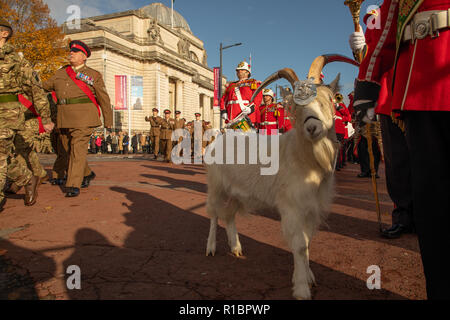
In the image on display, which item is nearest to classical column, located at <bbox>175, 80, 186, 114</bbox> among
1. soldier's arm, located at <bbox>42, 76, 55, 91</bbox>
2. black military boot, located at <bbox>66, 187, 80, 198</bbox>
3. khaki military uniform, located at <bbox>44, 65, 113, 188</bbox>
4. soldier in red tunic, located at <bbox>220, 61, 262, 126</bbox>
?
soldier in red tunic, located at <bbox>220, 61, 262, 126</bbox>

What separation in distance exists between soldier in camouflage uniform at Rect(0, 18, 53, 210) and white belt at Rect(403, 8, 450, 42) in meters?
5.14

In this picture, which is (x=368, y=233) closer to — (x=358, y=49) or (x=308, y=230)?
(x=308, y=230)

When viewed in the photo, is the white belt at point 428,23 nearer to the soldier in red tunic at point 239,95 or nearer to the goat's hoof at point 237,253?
the goat's hoof at point 237,253

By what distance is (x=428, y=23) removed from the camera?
165cm

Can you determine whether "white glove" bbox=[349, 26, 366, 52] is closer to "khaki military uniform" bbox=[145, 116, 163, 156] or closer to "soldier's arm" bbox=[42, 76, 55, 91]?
"soldier's arm" bbox=[42, 76, 55, 91]

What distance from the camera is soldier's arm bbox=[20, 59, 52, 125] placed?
15.9 feet

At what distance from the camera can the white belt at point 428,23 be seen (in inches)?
62.5

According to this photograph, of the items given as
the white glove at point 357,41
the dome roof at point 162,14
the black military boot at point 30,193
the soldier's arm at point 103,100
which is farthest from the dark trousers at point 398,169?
the dome roof at point 162,14

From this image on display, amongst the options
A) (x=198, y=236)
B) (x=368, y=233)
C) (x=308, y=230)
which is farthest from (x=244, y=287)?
(x=368, y=233)

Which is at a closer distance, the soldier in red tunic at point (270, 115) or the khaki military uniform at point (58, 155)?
the khaki military uniform at point (58, 155)

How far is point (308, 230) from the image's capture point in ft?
8.46

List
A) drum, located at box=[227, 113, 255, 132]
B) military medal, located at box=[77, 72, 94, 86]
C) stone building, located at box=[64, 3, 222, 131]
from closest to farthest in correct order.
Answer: drum, located at box=[227, 113, 255, 132] < military medal, located at box=[77, 72, 94, 86] < stone building, located at box=[64, 3, 222, 131]

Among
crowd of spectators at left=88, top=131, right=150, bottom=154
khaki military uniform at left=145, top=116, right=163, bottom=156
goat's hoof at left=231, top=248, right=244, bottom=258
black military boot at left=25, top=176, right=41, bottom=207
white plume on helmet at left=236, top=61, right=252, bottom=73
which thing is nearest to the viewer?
goat's hoof at left=231, top=248, right=244, bottom=258

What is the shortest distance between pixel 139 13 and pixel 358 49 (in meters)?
50.7
